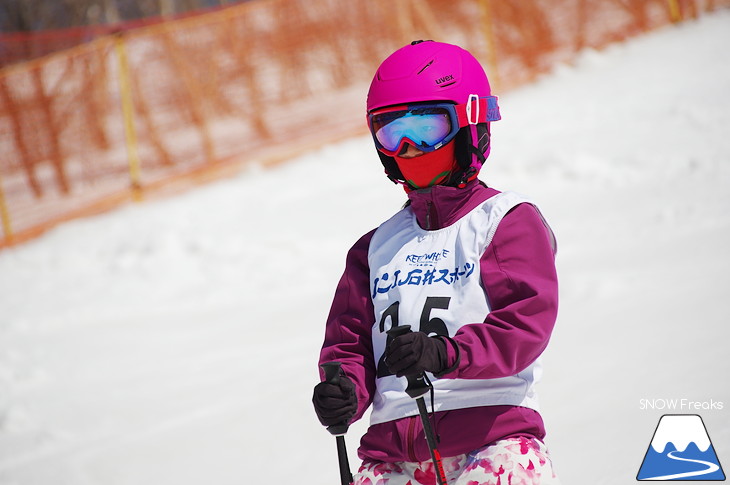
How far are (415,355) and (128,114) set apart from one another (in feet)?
30.5

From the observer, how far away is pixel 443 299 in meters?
2.15

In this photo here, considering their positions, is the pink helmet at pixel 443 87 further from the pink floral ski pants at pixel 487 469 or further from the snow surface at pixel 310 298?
the snow surface at pixel 310 298

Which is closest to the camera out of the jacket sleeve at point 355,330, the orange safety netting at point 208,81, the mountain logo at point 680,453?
the jacket sleeve at point 355,330

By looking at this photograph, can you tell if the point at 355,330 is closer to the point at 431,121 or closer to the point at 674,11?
the point at 431,121

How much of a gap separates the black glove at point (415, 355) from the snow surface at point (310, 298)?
1.51m

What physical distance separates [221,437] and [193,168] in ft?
22.3

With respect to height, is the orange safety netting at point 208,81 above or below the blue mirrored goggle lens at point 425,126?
below

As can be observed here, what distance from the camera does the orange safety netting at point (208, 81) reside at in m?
10.7

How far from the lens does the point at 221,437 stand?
452 centimetres

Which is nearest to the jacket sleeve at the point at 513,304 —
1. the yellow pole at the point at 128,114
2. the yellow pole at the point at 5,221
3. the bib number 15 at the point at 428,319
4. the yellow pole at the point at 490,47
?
the bib number 15 at the point at 428,319

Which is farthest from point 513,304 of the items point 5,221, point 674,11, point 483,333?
point 674,11

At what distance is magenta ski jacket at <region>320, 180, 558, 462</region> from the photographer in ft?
6.50

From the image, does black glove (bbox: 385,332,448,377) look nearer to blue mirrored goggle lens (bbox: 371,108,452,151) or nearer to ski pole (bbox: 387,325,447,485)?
ski pole (bbox: 387,325,447,485)

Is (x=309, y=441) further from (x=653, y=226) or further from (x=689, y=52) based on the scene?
(x=689, y=52)
